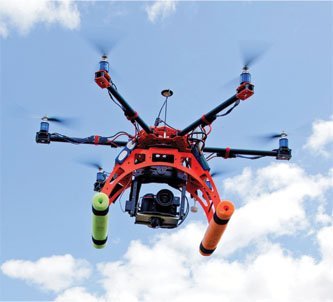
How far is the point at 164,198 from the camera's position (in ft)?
43.0

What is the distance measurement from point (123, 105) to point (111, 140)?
1907 mm

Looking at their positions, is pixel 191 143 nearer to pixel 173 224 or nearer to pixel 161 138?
pixel 161 138

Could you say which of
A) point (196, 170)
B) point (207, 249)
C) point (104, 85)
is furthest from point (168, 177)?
point (104, 85)

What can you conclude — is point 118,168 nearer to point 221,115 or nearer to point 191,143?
point 191,143

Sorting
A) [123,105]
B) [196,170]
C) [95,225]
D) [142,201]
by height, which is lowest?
[95,225]

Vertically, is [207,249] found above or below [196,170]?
below

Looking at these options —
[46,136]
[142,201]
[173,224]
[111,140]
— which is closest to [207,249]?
[173,224]

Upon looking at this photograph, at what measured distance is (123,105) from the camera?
1288cm

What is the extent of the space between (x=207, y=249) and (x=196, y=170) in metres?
2.04

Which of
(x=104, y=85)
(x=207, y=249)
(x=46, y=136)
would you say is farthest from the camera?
(x=46, y=136)

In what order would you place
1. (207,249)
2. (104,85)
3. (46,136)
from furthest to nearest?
(46,136), (207,249), (104,85)

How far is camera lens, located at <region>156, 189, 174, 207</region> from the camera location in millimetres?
12984

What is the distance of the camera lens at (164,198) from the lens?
12984 millimetres

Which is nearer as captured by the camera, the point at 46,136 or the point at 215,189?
the point at 215,189
